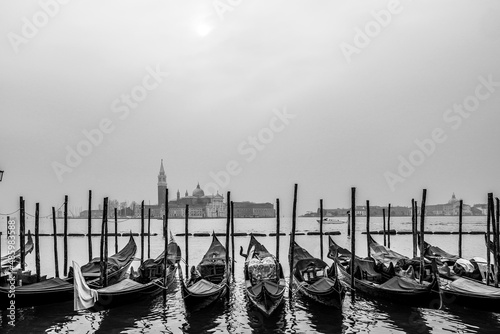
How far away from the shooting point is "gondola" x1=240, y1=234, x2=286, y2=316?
37.6 ft

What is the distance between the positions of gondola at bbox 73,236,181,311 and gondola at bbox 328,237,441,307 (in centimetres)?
676

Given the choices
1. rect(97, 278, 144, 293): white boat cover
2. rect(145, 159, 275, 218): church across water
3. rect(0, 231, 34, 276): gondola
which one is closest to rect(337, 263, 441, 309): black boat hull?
rect(97, 278, 144, 293): white boat cover

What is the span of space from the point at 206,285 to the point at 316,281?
3587 mm

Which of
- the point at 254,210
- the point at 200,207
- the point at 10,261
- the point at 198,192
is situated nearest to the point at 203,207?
the point at 200,207

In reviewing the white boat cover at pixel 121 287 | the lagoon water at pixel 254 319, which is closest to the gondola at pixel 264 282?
the lagoon water at pixel 254 319

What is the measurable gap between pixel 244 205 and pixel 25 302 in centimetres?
16494

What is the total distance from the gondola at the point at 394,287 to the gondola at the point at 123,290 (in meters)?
6.76

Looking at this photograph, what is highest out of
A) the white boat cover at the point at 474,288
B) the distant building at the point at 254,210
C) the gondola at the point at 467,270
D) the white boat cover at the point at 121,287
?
the white boat cover at the point at 474,288

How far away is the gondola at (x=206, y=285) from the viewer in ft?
39.8

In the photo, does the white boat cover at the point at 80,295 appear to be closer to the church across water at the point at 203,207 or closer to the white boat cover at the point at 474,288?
the white boat cover at the point at 474,288

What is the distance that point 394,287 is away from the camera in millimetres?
12805

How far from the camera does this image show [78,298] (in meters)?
10.8

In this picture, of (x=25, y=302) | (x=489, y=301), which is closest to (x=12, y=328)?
(x=25, y=302)

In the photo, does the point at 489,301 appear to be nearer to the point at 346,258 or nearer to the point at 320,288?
the point at 320,288
